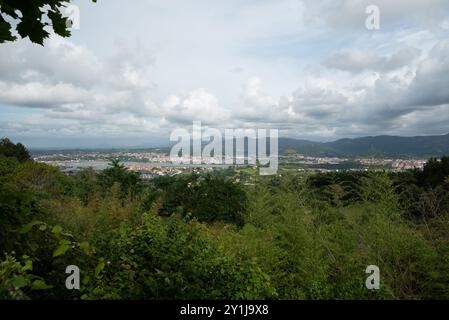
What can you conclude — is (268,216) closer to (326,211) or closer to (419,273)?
(326,211)

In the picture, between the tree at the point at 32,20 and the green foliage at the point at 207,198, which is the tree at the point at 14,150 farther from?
the tree at the point at 32,20

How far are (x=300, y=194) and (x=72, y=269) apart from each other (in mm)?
4149

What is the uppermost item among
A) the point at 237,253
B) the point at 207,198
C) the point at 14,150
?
the point at 14,150

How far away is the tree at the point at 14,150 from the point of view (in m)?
33.3

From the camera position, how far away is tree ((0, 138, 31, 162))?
1312 inches

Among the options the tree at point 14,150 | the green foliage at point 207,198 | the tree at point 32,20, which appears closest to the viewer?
the tree at point 32,20

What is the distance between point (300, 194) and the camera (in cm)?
668

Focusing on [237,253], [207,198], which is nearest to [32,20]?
[237,253]

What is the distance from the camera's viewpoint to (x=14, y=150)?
3444cm

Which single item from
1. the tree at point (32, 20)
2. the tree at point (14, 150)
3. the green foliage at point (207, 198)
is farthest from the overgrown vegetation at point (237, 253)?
the tree at point (14, 150)

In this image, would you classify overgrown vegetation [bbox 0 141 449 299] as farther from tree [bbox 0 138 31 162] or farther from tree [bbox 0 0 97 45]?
tree [bbox 0 138 31 162]

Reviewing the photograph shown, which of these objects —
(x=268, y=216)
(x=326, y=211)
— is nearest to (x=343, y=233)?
(x=326, y=211)

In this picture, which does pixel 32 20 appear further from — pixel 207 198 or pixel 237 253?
pixel 207 198

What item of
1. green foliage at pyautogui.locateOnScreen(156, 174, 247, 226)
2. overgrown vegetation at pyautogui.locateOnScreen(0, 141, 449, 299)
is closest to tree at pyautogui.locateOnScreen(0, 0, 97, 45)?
overgrown vegetation at pyautogui.locateOnScreen(0, 141, 449, 299)
